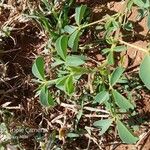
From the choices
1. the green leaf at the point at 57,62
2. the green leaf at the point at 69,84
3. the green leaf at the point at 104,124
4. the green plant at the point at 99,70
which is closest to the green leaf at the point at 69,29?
the green plant at the point at 99,70

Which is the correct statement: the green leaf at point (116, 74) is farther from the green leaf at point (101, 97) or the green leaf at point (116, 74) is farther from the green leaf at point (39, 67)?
the green leaf at point (39, 67)

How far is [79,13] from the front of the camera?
6.48 ft

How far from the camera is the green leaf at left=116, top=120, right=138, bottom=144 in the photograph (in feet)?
5.93

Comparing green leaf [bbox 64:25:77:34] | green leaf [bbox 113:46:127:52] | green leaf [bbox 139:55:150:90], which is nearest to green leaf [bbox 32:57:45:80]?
green leaf [bbox 64:25:77:34]

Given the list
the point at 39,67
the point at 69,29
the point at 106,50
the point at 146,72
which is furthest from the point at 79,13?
the point at 146,72

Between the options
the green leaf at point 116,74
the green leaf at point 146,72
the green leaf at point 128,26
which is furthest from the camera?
the green leaf at point 128,26

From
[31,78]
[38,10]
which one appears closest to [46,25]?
[38,10]

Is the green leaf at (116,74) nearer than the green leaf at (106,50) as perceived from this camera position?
Yes

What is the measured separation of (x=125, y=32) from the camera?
208 centimetres

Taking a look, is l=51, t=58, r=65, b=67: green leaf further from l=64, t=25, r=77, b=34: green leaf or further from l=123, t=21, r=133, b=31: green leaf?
l=123, t=21, r=133, b=31: green leaf

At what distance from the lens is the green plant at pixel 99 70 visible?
1827 mm

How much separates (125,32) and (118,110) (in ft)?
1.14

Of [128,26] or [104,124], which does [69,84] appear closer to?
[104,124]

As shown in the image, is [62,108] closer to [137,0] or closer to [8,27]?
[8,27]
